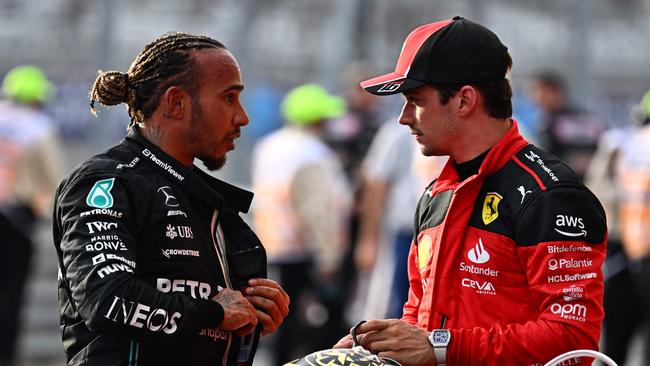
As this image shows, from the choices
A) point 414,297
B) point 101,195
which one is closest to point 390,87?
point 414,297

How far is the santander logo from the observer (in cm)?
377

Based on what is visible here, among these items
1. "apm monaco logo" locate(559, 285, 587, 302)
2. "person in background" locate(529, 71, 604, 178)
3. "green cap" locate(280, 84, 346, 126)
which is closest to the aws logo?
"apm monaco logo" locate(559, 285, 587, 302)

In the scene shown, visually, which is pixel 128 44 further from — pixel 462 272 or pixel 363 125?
pixel 462 272

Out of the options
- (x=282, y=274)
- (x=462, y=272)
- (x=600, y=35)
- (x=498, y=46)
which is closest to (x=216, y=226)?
(x=462, y=272)

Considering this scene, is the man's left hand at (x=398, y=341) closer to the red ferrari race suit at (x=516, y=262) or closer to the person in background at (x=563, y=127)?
the red ferrari race suit at (x=516, y=262)

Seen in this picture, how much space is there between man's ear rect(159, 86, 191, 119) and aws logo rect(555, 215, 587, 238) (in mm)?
1153

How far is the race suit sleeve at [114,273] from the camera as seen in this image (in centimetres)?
351

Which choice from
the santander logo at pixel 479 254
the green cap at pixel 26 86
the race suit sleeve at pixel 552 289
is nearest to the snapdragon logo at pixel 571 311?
the race suit sleeve at pixel 552 289

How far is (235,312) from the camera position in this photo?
3.71 m

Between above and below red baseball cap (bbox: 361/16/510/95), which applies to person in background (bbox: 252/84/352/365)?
below

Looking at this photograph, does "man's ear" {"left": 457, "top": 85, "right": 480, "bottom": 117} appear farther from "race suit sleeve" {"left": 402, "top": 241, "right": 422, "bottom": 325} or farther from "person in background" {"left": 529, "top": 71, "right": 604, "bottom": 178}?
"person in background" {"left": 529, "top": 71, "right": 604, "bottom": 178}

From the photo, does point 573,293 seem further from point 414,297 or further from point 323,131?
point 323,131

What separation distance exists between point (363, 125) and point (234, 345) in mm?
7992

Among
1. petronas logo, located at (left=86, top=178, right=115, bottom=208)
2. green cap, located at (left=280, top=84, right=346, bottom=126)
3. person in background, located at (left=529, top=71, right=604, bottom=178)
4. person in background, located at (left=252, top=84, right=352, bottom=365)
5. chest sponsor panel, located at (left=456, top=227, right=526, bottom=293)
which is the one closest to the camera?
petronas logo, located at (left=86, top=178, right=115, bottom=208)
